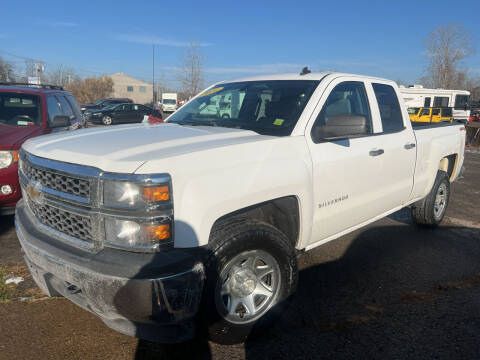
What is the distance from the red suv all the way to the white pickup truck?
184 centimetres

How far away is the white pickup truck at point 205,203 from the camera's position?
6.95 ft

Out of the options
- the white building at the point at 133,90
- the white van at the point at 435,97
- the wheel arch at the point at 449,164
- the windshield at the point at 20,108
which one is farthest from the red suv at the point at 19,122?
the white building at the point at 133,90

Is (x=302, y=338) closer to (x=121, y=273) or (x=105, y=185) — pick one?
(x=121, y=273)

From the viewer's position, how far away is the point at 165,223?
2133mm

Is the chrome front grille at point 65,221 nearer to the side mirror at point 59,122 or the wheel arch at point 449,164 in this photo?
the side mirror at point 59,122

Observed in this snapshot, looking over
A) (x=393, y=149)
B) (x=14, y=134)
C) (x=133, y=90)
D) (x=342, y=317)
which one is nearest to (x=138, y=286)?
(x=342, y=317)

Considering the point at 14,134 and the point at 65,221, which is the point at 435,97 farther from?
the point at 65,221

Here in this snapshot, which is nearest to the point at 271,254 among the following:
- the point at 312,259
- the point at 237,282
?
the point at 237,282

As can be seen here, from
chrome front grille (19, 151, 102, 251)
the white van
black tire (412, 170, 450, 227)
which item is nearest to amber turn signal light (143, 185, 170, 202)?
chrome front grille (19, 151, 102, 251)

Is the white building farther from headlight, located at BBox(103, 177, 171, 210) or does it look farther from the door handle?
headlight, located at BBox(103, 177, 171, 210)

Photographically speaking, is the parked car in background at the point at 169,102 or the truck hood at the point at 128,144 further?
the parked car in background at the point at 169,102

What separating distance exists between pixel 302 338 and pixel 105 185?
5.84 ft

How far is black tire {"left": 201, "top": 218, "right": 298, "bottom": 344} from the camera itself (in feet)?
7.72

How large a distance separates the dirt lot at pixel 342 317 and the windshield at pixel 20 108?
76.3 inches
